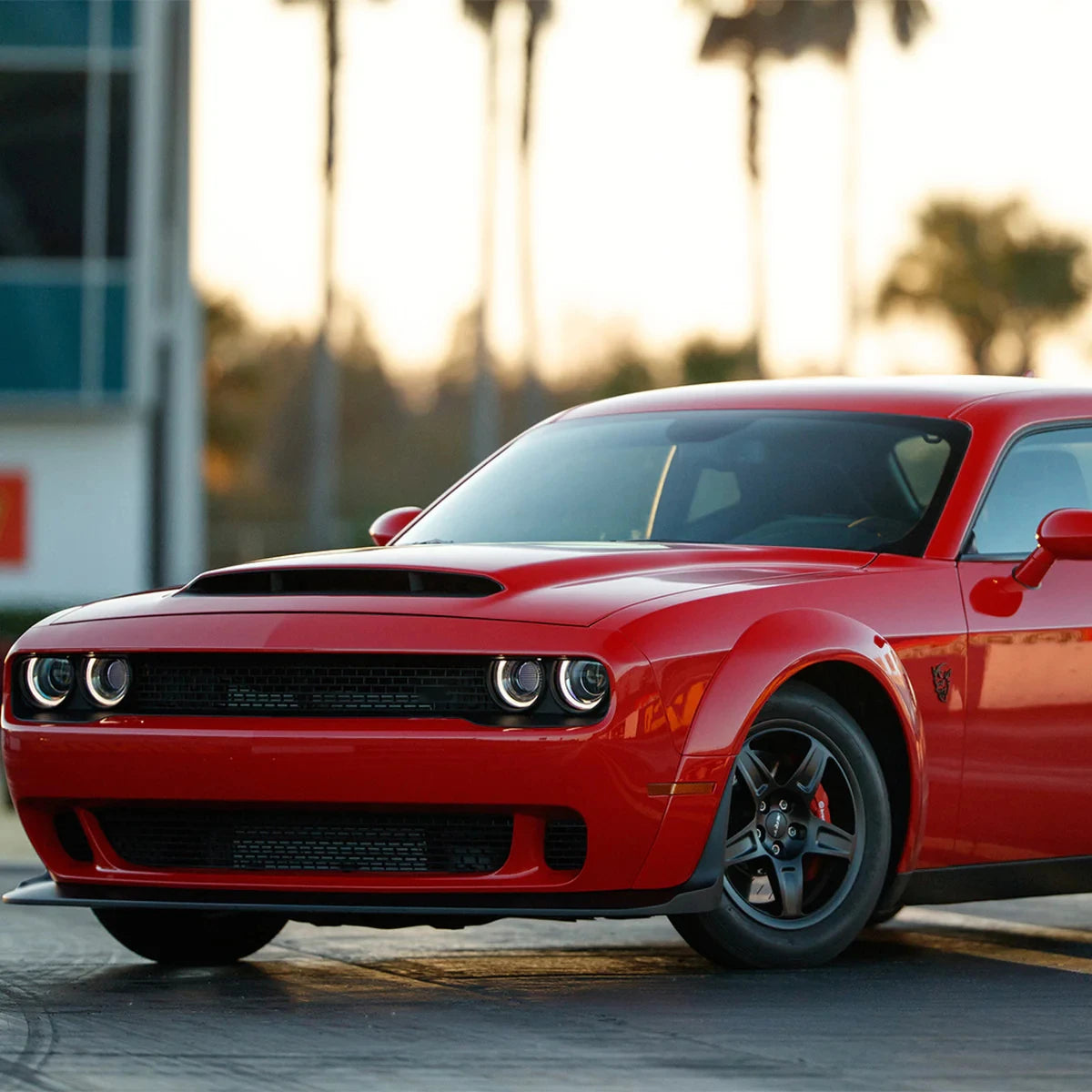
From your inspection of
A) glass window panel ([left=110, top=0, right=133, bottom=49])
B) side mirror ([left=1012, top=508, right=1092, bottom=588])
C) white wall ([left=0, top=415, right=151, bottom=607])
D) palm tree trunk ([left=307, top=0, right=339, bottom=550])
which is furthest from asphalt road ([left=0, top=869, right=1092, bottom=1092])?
palm tree trunk ([left=307, top=0, right=339, bottom=550])

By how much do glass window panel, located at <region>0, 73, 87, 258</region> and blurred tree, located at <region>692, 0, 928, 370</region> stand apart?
16790 mm

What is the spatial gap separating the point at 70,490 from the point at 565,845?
27.5m

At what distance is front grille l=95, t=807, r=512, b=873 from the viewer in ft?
21.5

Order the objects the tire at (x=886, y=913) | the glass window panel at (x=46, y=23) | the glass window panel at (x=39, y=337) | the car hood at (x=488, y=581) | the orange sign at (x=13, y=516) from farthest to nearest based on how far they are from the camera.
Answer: the orange sign at (x=13, y=516) < the glass window panel at (x=39, y=337) < the glass window panel at (x=46, y=23) < the tire at (x=886, y=913) < the car hood at (x=488, y=581)

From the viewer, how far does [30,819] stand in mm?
7078

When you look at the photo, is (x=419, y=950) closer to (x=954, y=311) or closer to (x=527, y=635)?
(x=527, y=635)

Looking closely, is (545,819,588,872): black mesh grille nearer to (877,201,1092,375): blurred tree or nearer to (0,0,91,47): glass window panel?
Answer: (0,0,91,47): glass window panel

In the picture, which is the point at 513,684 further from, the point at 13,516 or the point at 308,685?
the point at 13,516

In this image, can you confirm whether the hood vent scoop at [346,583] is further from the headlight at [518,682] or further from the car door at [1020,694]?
the car door at [1020,694]

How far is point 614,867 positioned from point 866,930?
8.68 ft

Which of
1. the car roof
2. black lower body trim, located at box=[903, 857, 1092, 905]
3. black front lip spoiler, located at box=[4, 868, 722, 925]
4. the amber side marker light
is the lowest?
black lower body trim, located at box=[903, 857, 1092, 905]

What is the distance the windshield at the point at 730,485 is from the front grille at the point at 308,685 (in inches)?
56.6

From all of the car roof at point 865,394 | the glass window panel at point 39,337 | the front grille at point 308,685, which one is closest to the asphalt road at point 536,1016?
the front grille at point 308,685

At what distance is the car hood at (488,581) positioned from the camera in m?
6.62
